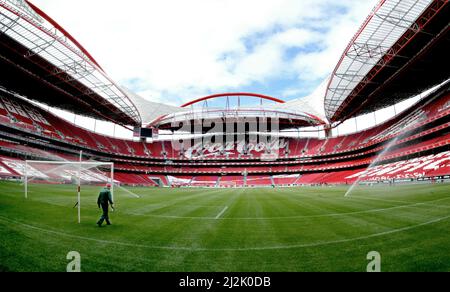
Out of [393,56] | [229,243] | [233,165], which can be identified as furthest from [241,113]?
[229,243]

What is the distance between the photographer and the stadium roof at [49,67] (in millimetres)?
A: 23797

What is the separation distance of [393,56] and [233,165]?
48747 mm

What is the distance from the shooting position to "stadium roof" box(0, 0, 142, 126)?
23.8 metres

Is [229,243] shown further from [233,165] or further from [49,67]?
[233,165]

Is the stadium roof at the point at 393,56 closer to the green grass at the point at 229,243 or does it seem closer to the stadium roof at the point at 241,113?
the stadium roof at the point at 241,113

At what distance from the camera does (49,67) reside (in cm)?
3250

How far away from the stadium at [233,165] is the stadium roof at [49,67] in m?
0.23

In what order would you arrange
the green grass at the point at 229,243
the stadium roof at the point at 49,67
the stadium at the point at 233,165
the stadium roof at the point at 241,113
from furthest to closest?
the stadium roof at the point at 241,113 < the stadium roof at the point at 49,67 < the stadium at the point at 233,165 < the green grass at the point at 229,243

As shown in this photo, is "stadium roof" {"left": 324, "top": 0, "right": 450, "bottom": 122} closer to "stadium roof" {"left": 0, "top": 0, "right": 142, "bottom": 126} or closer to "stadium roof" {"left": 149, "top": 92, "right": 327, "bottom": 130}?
"stadium roof" {"left": 149, "top": 92, "right": 327, "bottom": 130}

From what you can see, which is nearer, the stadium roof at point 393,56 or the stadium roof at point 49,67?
the stadium roof at point 393,56

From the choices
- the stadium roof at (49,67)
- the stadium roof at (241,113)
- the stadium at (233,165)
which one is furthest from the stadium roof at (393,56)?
the stadium roof at (49,67)

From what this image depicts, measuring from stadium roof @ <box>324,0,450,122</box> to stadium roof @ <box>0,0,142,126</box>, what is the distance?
1321 inches
